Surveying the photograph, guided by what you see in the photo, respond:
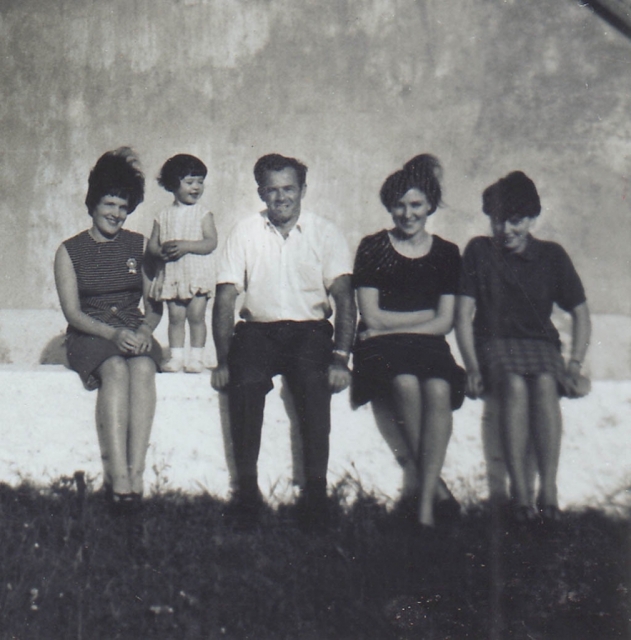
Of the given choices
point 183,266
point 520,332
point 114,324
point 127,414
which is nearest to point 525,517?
point 520,332

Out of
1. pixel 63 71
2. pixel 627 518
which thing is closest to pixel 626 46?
pixel 627 518

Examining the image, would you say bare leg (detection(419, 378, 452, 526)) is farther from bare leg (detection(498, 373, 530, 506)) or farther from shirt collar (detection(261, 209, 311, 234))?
shirt collar (detection(261, 209, 311, 234))

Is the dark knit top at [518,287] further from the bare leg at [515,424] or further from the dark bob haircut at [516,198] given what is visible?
the bare leg at [515,424]

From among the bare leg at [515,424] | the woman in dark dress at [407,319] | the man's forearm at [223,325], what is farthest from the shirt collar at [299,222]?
the bare leg at [515,424]

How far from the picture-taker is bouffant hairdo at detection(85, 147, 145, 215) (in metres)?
3.86

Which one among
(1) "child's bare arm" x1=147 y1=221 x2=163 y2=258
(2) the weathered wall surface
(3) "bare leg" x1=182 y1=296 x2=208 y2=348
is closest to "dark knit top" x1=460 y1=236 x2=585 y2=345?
(3) "bare leg" x1=182 y1=296 x2=208 y2=348

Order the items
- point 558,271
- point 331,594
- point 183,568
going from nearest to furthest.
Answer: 1. point 331,594
2. point 183,568
3. point 558,271

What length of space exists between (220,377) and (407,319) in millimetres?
902

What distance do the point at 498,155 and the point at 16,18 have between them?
423 cm

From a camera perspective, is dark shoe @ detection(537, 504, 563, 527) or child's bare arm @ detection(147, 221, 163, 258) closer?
dark shoe @ detection(537, 504, 563, 527)

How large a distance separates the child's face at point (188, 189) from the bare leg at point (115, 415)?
4.70 ft

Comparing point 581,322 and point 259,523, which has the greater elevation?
point 581,322

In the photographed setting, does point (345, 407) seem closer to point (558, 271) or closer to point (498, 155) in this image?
point (558, 271)

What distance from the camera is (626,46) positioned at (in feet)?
19.7
